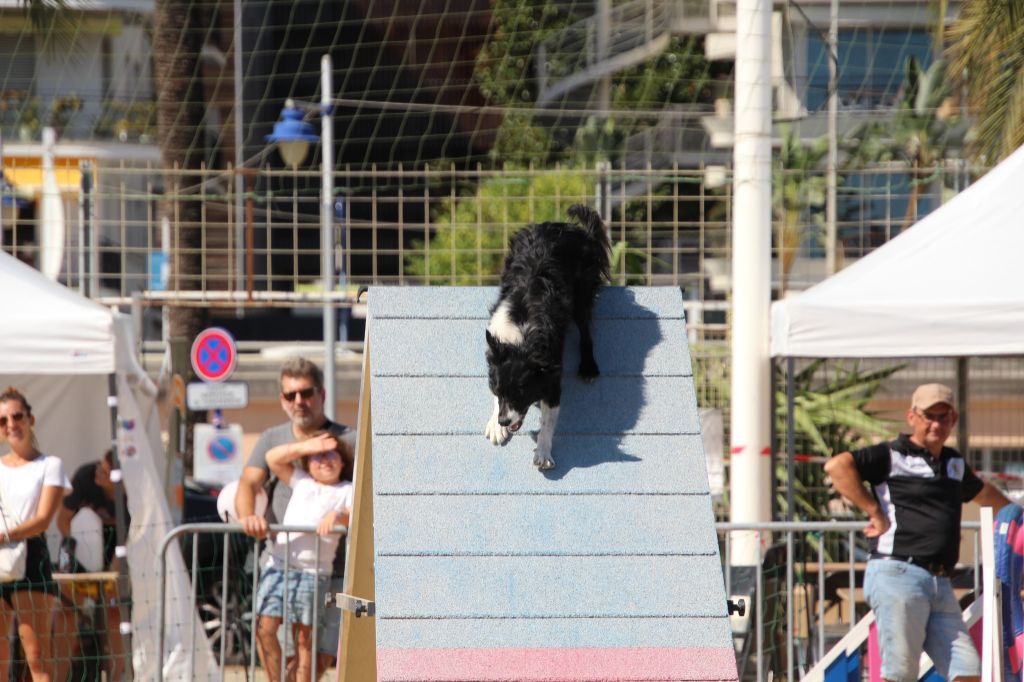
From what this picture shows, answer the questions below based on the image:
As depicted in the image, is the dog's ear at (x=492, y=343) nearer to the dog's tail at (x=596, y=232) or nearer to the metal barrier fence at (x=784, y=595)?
the dog's tail at (x=596, y=232)

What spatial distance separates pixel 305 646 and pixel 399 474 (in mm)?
2010

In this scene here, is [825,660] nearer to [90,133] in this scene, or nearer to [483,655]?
[483,655]

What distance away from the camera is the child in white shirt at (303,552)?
6.17 m

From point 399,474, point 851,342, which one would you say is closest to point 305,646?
point 399,474

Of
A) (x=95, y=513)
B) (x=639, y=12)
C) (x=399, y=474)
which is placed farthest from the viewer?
(x=639, y=12)

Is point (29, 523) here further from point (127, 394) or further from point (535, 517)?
point (535, 517)

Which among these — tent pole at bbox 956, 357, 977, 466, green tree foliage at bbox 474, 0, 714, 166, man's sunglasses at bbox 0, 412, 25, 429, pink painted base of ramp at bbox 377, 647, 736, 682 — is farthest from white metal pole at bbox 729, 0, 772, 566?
green tree foliage at bbox 474, 0, 714, 166

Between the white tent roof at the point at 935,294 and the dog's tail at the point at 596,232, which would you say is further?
the white tent roof at the point at 935,294

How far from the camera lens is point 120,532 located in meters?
7.16

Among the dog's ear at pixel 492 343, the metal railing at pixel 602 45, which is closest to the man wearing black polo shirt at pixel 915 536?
the dog's ear at pixel 492 343

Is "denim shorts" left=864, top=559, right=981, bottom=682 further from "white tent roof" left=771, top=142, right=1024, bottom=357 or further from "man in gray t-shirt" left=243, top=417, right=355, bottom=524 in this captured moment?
"man in gray t-shirt" left=243, top=417, right=355, bottom=524

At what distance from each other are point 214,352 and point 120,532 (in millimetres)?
5108

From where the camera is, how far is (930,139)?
25672 mm

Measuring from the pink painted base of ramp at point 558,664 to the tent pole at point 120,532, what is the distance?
3.25 meters
